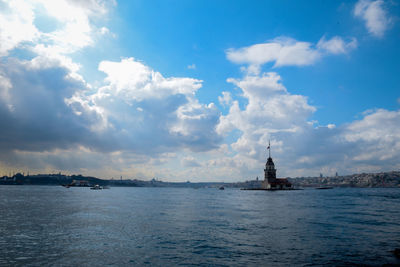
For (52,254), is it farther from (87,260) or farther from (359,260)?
(359,260)

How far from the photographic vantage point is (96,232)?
33.5 metres

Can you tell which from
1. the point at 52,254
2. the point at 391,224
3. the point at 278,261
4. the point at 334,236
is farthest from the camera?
the point at 391,224

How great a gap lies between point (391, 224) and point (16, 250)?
46.1m

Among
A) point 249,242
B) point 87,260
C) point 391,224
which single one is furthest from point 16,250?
point 391,224

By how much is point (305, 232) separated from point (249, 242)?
9.21 m

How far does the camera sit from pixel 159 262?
70.3 feet

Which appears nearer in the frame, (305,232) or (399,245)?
(399,245)

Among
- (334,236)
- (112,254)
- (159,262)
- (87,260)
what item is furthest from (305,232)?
(87,260)

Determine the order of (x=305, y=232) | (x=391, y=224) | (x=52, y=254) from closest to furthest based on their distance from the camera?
(x=52, y=254) → (x=305, y=232) → (x=391, y=224)

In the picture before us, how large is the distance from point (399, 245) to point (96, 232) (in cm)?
3281

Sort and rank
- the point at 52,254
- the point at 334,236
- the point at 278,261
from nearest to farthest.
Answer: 1. the point at 278,261
2. the point at 52,254
3. the point at 334,236

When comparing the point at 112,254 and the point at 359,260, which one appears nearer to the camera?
the point at 359,260

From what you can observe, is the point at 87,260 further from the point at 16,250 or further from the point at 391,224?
the point at 391,224

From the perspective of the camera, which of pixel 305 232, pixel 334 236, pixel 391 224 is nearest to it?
pixel 334 236
